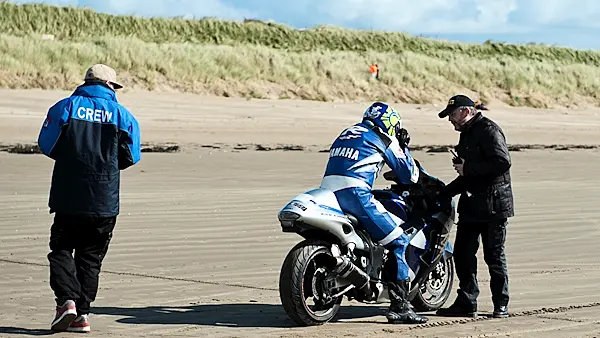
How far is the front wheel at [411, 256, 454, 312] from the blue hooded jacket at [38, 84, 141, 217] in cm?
256

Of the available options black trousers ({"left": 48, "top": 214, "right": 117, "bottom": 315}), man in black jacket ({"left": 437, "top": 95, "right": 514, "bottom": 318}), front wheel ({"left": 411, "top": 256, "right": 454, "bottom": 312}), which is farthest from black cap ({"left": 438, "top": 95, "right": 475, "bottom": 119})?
black trousers ({"left": 48, "top": 214, "right": 117, "bottom": 315})

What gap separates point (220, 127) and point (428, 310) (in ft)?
53.8

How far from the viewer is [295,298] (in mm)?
8703

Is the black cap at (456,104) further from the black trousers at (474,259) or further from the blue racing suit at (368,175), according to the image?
the black trousers at (474,259)

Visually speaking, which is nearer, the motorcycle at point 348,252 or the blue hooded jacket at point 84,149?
the blue hooded jacket at point 84,149

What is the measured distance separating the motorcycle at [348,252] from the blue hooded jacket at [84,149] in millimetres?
1240

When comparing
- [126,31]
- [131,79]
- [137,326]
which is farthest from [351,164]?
[126,31]

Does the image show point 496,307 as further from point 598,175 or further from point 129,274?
point 598,175

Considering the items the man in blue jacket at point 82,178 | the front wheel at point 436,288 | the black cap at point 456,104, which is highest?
the black cap at point 456,104

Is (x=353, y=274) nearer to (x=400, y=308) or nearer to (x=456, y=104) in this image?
(x=400, y=308)

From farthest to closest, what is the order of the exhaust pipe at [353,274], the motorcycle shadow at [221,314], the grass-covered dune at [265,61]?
the grass-covered dune at [265,61]
the motorcycle shadow at [221,314]
the exhaust pipe at [353,274]

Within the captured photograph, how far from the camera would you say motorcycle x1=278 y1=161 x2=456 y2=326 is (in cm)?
876

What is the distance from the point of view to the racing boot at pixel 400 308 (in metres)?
9.15

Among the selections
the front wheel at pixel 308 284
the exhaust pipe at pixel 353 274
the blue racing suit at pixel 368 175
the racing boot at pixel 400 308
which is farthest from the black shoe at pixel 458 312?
the front wheel at pixel 308 284
